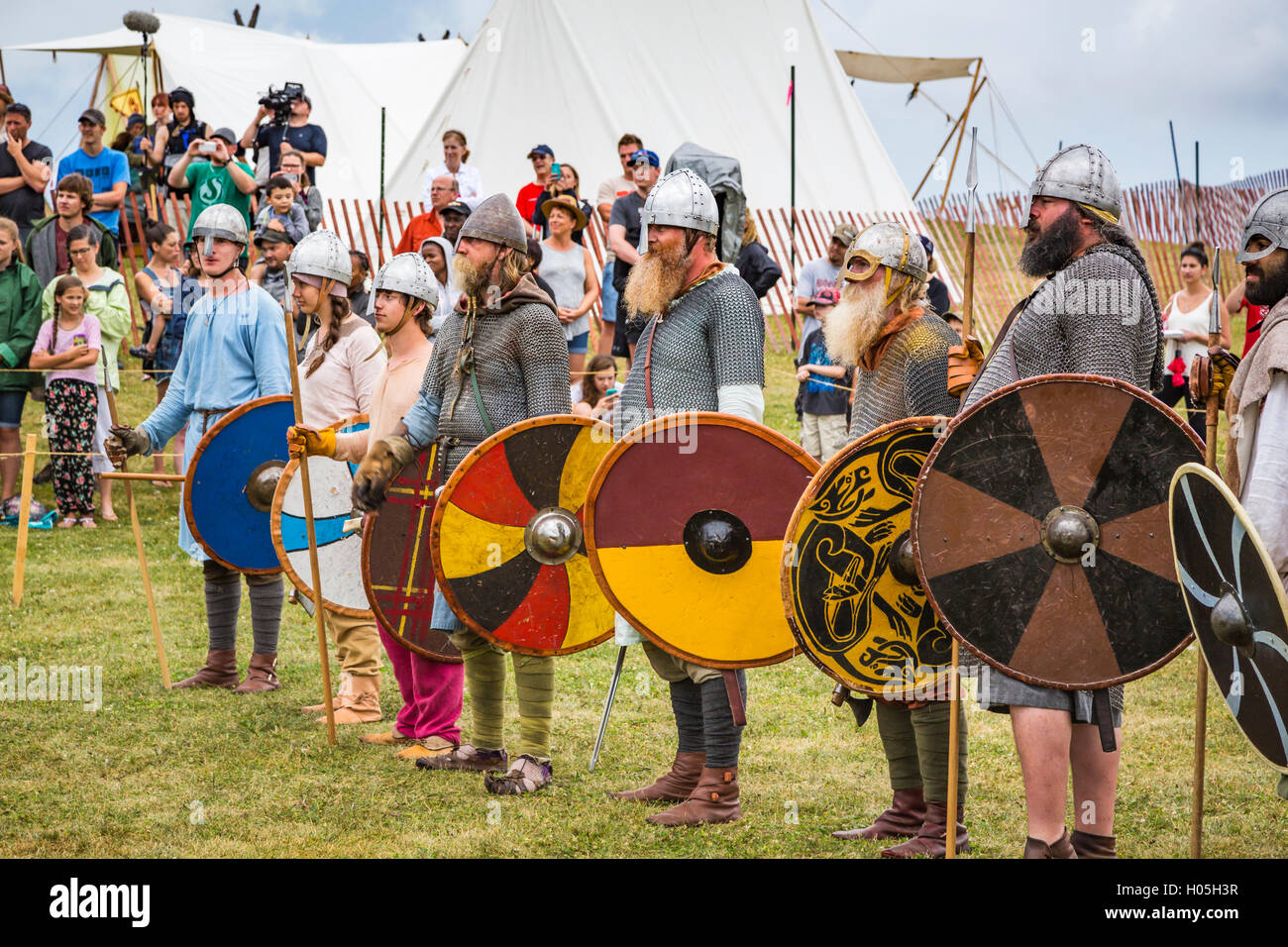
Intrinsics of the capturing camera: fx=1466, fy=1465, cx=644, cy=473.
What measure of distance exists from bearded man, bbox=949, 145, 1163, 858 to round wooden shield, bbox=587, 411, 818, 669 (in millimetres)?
747

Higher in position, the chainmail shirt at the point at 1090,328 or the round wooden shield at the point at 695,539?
the chainmail shirt at the point at 1090,328

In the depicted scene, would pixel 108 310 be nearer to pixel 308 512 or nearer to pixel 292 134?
pixel 292 134

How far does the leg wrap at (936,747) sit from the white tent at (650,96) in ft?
39.4

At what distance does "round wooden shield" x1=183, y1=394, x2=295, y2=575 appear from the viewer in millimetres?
5883

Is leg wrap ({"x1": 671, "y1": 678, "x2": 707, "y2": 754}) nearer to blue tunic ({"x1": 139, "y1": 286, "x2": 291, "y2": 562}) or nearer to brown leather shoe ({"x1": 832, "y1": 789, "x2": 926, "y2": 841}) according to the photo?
brown leather shoe ({"x1": 832, "y1": 789, "x2": 926, "y2": 841})

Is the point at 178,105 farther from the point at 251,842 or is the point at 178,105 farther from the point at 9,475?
the point at 251,842

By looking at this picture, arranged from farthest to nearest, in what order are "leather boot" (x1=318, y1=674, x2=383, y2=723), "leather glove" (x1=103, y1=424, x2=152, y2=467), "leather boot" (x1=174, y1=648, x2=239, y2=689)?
1. "leather boot" (x1=174, y1=648, x2=239, y2=689)
2. "leather boot" (x1=318, y1=674, x2=383, y2=723)
3. "leather glove" (x1=103, y1=424, x2=152, y2=467)

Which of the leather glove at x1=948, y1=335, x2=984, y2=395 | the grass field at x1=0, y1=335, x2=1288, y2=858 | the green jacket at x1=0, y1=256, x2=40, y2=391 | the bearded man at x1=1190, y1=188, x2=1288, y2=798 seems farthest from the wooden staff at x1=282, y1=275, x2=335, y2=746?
the green jacket at x1=0, y1=256, x2=40, y2=391

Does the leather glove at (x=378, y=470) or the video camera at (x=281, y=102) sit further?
the video camera at (x=281, y=102)

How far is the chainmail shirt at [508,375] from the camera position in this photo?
4.89 m

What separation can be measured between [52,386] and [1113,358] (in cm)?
793

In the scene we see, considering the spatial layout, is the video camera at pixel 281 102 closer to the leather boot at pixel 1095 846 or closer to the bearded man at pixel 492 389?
the bearded man at pixel 492 389

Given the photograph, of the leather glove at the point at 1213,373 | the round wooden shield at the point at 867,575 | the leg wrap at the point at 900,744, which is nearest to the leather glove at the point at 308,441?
the round wooden shield at the point at 867,575

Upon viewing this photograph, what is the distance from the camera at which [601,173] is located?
15.9 meters
